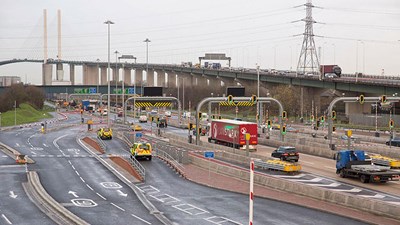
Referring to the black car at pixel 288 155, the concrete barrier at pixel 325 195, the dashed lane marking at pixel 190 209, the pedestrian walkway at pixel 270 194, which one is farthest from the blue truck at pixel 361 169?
the dashed lane marking at pixel 190 209

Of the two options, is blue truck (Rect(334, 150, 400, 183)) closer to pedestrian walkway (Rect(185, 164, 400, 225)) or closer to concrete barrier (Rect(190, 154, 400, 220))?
concrete barrier (Rect(190, 154, 400, 220))

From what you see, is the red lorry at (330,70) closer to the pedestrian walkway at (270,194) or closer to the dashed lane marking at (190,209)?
the pedestrian walkway at (270,194)

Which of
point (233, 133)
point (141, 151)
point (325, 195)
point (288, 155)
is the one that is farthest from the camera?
point (233, 133)

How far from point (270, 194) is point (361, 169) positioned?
8.03 meters

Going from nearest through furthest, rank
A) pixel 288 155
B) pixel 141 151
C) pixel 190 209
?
pixel 190 209
pixel 288 155
pixel 141 151

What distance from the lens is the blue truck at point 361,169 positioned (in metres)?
38.7

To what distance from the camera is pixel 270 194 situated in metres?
35.6

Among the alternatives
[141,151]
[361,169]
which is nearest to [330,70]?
[141,151]

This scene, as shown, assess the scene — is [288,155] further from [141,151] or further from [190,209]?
[190,209]

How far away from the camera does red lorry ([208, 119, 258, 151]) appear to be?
6322cm

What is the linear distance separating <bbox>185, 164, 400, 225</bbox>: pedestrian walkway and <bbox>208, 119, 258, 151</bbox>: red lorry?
14.5 m

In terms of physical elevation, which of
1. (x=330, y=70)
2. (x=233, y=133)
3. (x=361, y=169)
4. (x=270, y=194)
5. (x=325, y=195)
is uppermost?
(x=330, y=70)

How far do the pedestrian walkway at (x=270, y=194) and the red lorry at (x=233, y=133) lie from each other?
14494 mm

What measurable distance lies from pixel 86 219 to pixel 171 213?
4.56 meters
